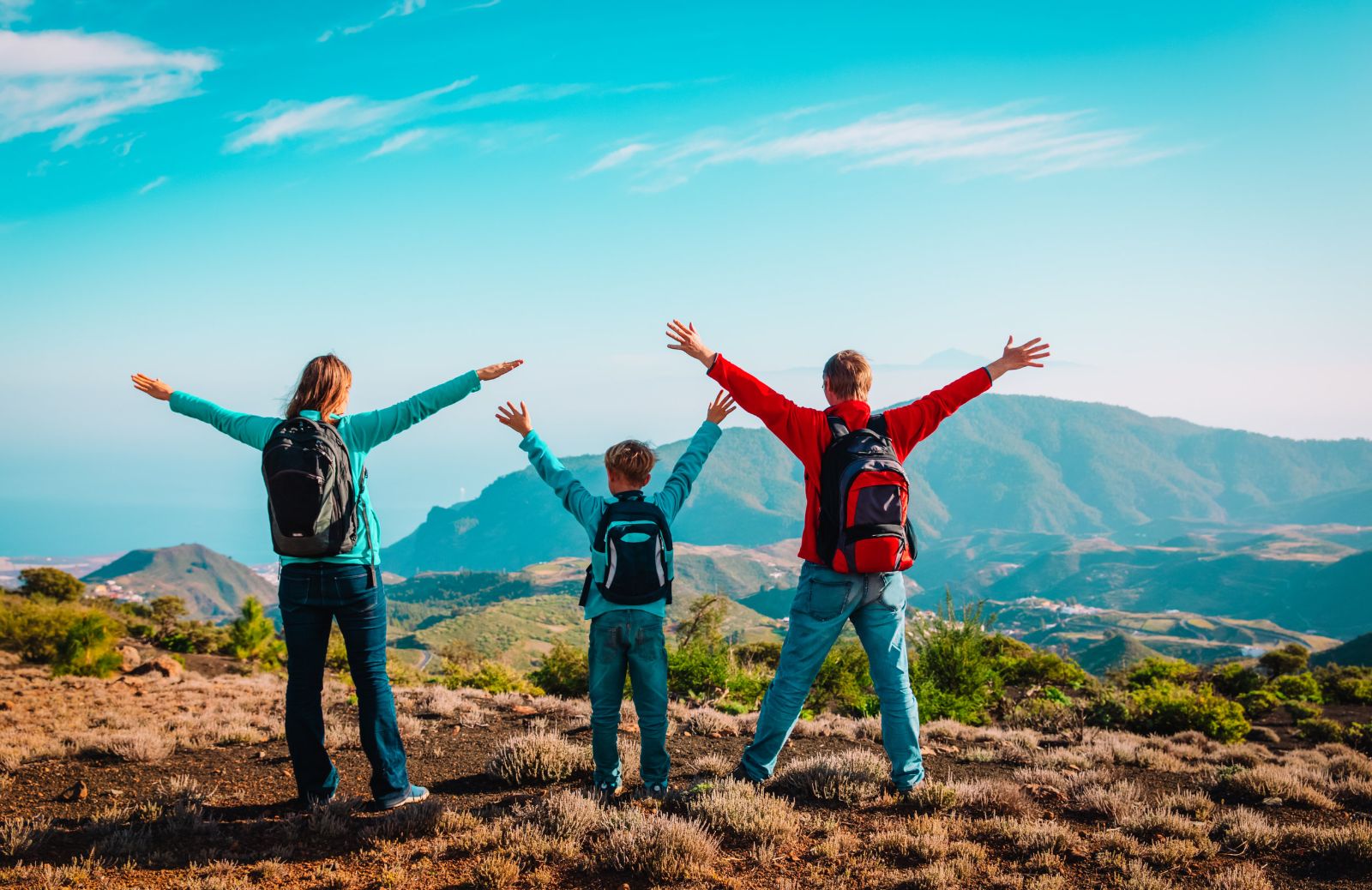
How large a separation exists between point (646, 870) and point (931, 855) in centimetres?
153

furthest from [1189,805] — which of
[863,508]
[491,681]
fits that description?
[491,681]

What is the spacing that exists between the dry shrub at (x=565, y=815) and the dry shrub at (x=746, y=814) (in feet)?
1.95

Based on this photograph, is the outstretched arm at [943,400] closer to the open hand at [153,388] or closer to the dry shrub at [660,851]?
the dry shrub at [660,851]

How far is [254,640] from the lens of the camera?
18.7 m

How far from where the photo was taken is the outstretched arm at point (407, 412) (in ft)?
14.4

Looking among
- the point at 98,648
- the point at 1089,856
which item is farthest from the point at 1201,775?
the point at 98,648

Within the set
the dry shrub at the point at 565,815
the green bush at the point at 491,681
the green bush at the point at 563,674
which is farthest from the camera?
the green bush at the point at 491,681

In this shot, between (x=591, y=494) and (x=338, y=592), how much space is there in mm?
1483

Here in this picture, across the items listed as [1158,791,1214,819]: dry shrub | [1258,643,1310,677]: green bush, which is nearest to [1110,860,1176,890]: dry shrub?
[1158,791,1214,819]: dry shrub

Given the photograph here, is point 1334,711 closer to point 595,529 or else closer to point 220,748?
point 595,529

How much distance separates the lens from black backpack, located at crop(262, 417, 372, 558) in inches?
156

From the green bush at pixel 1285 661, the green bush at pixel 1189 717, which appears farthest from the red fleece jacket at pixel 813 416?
the green bush at pixel 1285 661

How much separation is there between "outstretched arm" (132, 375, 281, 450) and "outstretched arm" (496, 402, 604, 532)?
4.23 ft

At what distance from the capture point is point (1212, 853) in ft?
14.3
